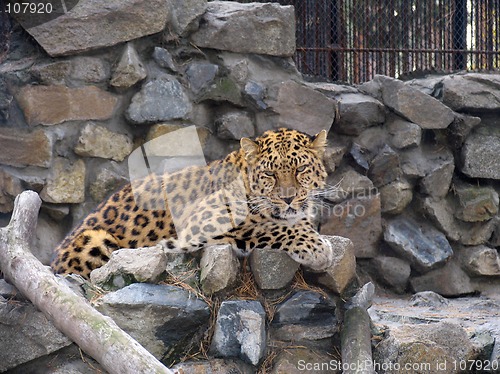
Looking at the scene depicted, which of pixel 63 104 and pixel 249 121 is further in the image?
pixel 249 121

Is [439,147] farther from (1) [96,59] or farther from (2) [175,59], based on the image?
(1) [96,59]

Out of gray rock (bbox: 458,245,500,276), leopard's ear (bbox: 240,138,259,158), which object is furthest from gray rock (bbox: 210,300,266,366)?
gray rock (bbox: 458,245,500,276)

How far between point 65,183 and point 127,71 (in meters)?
1.03

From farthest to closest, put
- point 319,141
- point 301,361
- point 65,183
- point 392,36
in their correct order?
point 392,36
point 65,183
point 319,141
point 301,361

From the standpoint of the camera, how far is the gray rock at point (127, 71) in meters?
7.05

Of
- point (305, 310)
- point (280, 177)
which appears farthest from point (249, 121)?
point (305, 310)

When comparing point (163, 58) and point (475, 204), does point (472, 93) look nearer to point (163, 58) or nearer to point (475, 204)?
point (475, 204)

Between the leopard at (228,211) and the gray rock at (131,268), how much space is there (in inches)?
7.5

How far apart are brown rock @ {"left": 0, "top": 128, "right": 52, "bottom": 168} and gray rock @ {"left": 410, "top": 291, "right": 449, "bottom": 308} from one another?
322 centimetres

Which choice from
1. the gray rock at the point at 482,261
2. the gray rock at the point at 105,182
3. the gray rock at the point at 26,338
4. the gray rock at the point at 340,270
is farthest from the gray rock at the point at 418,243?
the gray rock at the point at 26,338

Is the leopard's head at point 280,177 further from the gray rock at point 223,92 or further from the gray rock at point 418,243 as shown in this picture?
the gray rock at point 418,243

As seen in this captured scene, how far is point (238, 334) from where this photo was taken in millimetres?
5113

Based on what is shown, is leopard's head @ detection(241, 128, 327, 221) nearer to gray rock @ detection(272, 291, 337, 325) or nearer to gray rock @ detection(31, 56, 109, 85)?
gray rock @ detection(272, 291, 337, 325)

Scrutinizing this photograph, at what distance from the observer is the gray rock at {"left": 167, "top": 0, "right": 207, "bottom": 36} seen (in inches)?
290
